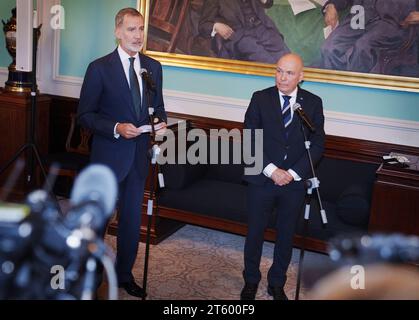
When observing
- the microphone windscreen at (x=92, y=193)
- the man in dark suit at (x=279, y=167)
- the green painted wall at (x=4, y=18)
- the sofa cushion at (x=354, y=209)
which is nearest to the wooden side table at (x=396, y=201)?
the sofa cushion at (x=354, y=209)

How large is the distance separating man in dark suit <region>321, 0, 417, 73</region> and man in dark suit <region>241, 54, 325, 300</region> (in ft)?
4.46

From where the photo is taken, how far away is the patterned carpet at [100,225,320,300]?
11.7 ft

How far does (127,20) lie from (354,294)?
1.95 meters

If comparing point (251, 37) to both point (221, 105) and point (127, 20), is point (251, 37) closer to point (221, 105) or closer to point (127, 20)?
point (221, 105)

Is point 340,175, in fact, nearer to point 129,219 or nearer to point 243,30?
point 243,30

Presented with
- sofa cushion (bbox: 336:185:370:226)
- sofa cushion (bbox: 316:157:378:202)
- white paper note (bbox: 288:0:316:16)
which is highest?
white paper note (bbox: 288:0:316:16)

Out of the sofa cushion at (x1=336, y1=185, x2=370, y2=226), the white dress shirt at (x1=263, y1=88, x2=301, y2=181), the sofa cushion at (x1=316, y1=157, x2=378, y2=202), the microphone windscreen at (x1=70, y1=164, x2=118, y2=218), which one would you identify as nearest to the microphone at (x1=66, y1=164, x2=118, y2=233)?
the microphone windscreen at (x1=70, y1=164, x2=118, y2=218)

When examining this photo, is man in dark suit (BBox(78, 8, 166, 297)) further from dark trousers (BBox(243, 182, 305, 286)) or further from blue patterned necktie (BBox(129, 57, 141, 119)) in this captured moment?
dark trousers (BBox(243, 182, 305, 286))

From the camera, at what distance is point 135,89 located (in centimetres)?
315

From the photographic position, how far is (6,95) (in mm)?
5066

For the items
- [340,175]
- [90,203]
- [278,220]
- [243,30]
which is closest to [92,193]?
[90,203]

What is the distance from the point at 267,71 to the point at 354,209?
1.44 meters
